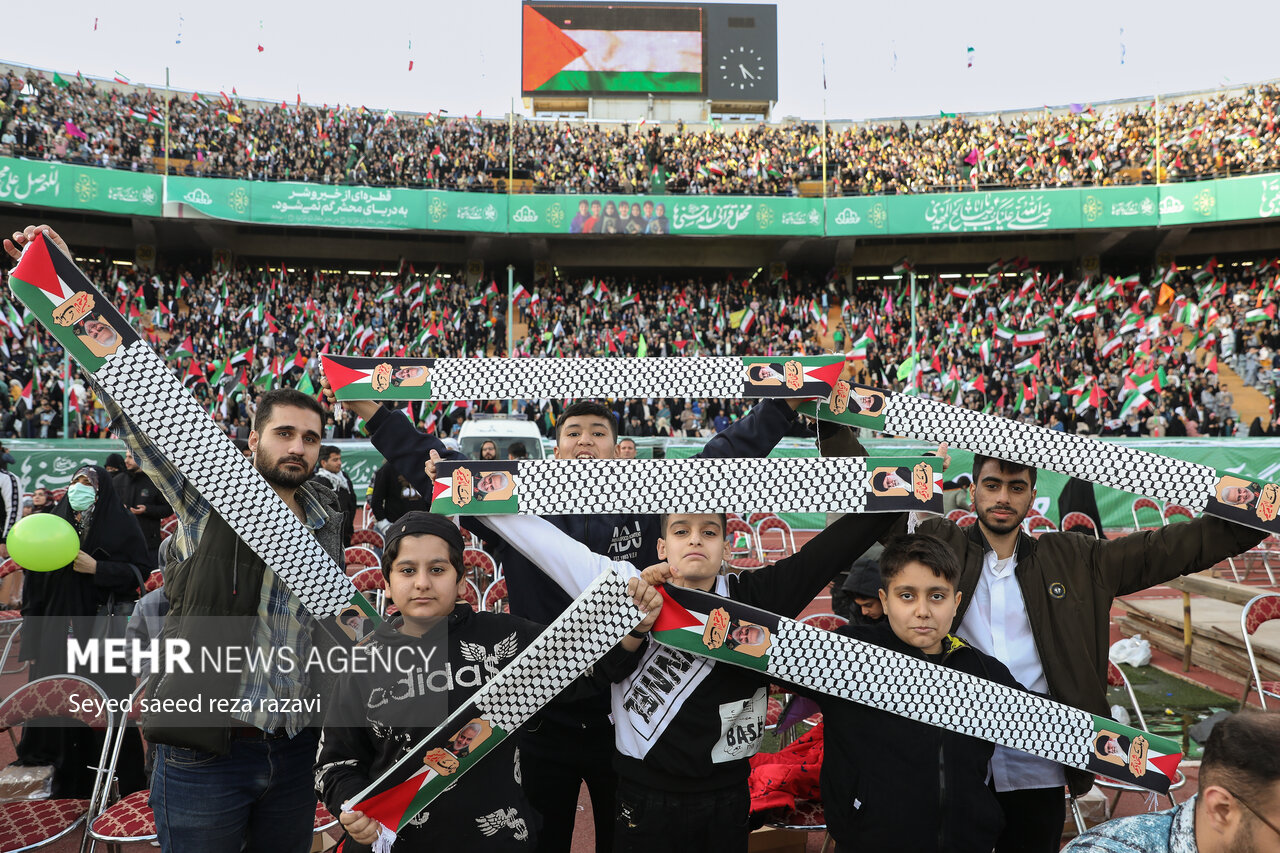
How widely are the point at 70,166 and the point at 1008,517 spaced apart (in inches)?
1033

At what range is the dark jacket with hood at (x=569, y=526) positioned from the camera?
2.79 metres

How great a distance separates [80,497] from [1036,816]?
18.5 feet

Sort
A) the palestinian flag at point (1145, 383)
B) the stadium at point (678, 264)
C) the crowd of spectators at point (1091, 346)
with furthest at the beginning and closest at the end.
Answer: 1. the crowd of spectators at point (1091, 346)
2. the palestinian flag at point (1145, 383)
3. the stadium at point (678, 264)

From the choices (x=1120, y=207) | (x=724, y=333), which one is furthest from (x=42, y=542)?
(x=1120, y=207)

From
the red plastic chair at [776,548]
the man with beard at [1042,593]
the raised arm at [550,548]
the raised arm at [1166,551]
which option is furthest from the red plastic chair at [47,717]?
the red plastic chair at [776,548]

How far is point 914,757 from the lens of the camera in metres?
2.34

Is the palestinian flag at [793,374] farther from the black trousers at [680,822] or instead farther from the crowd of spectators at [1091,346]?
the crowd of spectators at [1091,346]

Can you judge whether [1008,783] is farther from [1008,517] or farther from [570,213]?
[570,213]

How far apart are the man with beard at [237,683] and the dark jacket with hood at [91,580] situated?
308 centimetres

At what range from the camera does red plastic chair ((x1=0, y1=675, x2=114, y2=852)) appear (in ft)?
10.3

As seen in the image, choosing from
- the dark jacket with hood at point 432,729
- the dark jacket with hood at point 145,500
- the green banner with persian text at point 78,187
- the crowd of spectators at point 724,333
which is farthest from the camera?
the green banner with persian text at point 78,187

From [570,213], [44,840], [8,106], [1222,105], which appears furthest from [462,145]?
[44,840]

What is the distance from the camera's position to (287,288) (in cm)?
2588

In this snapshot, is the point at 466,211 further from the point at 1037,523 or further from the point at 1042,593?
the point at 1042,593
